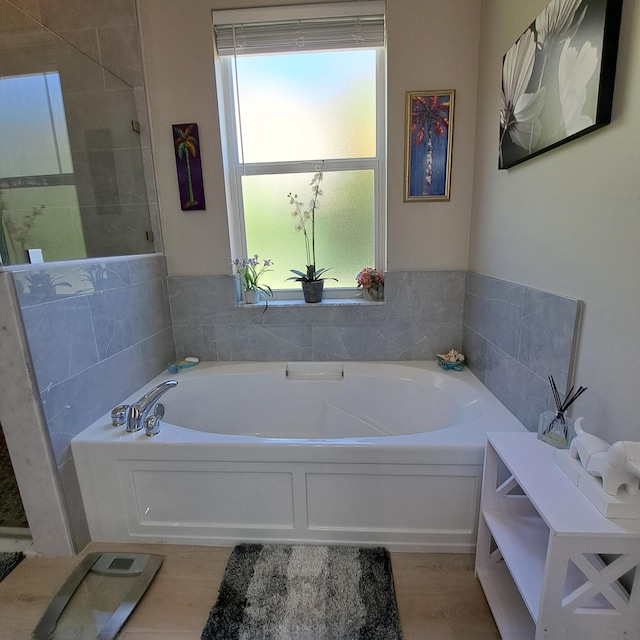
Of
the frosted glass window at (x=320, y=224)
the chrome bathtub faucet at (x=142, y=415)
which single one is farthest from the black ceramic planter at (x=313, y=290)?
the chrome bathtub faucet at (x=142, y=415)

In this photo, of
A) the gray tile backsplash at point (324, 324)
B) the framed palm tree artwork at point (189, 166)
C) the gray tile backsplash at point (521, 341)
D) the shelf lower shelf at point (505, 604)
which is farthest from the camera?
the gray tile backsplash at point (324, 324)

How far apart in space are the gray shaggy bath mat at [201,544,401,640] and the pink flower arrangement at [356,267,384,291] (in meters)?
1.38

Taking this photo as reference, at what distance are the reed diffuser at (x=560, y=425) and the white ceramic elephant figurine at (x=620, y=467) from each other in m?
0.26

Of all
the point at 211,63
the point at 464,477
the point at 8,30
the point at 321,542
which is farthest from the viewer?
the point at 211,63

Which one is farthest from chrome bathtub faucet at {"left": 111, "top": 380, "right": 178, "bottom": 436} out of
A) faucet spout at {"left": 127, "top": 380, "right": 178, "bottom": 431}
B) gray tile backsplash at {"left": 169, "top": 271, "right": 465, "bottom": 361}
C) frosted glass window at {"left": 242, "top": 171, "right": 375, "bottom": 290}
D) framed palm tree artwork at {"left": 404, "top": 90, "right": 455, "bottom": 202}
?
framed palm tree artwork at {"left": 404, "top": 90, "right": 455, "bottom": 202}

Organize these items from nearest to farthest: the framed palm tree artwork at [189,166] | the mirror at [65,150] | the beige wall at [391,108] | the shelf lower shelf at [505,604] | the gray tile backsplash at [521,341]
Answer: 1. the shelf lower shelf at [505,604]
2. the gray tile backsplash at [521,341]
3. the mirror at [65,150]
4. the beige wall at [391,108]
5. the framed palm tree artwork at [189,166]

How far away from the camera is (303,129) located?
2180mm

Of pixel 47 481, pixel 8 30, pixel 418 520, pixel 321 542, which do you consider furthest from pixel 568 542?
pixel 8 30

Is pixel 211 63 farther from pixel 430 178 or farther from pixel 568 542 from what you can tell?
pixel 568 542

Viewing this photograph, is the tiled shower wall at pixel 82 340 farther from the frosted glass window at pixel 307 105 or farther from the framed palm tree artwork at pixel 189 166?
the frosted glass window at pixel 307 105

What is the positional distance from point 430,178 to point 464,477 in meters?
1.56

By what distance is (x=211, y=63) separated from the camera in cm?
198

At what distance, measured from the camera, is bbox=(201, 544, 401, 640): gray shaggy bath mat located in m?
1.15

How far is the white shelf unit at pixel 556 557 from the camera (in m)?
0.79
